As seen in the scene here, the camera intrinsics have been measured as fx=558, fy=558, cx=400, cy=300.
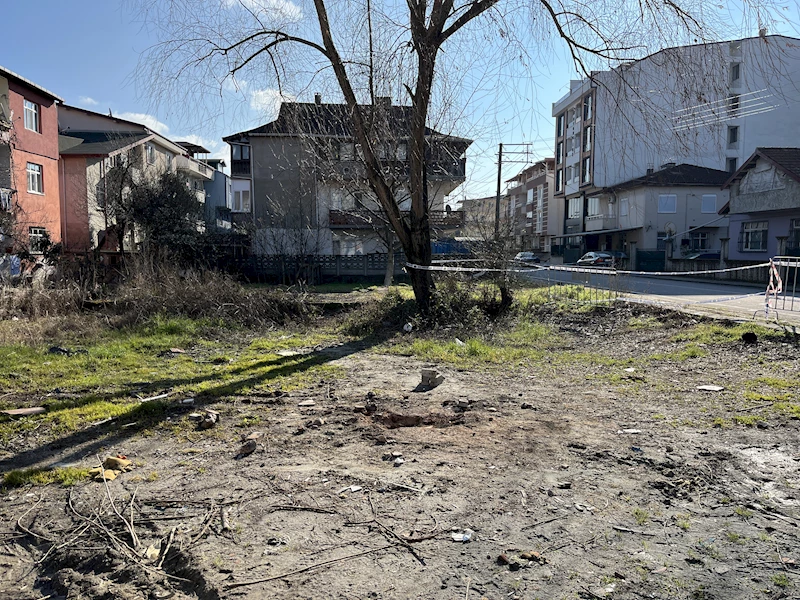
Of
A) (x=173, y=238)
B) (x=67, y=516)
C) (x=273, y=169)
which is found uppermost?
(x=273, y=169)

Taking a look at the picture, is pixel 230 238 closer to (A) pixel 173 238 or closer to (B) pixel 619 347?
(A) pixel 173 238

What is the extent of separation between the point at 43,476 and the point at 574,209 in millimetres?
A: 58219

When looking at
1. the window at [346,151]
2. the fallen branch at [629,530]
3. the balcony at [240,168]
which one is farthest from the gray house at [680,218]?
the fallen branch at [629,530]

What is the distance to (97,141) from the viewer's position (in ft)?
101

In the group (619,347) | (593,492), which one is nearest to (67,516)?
(593,492)

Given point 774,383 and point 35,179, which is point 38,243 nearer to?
point 35,179

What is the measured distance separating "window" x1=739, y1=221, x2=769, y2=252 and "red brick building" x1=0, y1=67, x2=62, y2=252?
3591 centimetres

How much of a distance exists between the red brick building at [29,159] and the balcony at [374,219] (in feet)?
39.8

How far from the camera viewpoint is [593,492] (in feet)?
11.6

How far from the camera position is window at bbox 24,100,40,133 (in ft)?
80.9

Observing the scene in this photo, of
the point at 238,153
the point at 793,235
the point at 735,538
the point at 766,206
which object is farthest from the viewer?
the point at 238,153

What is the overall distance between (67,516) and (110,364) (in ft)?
17.3

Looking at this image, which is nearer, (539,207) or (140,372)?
(140,372)

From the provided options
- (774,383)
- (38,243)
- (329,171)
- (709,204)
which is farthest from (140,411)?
(709,204)
